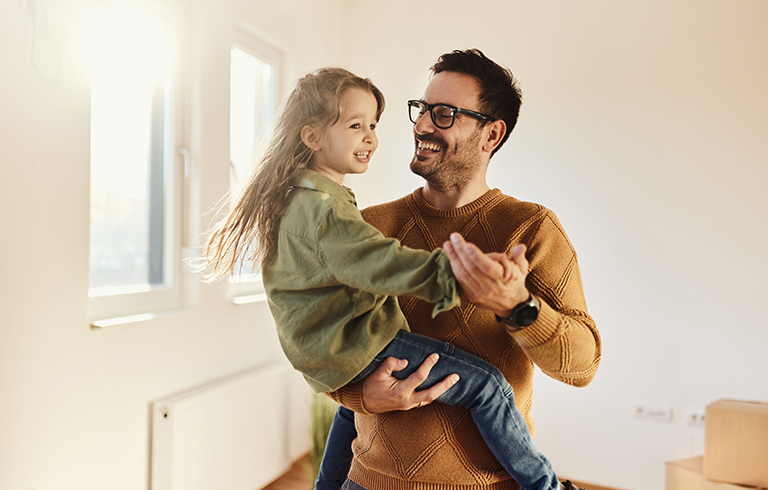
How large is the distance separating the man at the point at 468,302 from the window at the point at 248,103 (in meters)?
1.82

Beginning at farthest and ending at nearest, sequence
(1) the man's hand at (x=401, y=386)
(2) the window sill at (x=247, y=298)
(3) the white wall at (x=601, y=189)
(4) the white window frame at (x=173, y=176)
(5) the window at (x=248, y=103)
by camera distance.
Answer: (5) the window at (x=248, y=103) → (2) the window sill at (x=247, y=298) → (4) the white window frame at (x=173, y=176) → (3) the white wall at (x=601, y=189) → (1) the man's hand at (x=401, y=386)

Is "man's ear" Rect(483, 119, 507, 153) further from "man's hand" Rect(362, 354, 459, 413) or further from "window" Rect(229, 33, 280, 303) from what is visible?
"window" Rect(229, 33, 280, 303)

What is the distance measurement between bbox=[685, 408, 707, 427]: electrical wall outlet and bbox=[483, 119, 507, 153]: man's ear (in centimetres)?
235

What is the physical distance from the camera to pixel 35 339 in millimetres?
1764

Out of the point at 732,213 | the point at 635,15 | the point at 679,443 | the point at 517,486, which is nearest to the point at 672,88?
the point at 635,15

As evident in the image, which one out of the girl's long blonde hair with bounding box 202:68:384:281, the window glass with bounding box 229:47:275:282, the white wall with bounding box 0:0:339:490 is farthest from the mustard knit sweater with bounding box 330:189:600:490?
the window glass with bounding box 229:47:275:282

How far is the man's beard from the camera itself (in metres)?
1.33

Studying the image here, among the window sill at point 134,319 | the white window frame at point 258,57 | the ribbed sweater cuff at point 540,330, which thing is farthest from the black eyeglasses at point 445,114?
the white window frame at point 258,57

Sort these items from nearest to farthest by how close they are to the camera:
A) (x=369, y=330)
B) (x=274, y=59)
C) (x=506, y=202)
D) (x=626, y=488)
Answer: (x=369, y=330) → (x=506, y=202) → (x=626, y=488) → (x=274, y=59)

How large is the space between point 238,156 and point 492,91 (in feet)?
6.77

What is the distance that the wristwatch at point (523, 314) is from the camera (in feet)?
3.01

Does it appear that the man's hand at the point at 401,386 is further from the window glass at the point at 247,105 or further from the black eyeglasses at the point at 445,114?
the window glass at the point at 247,105

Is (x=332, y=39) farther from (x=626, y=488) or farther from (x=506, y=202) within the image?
(x=626, y=488)

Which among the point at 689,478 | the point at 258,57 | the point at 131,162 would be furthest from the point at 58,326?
the point at 689,478
